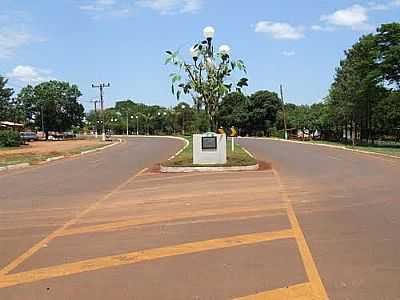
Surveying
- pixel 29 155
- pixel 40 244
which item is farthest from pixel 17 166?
pixel 40 244

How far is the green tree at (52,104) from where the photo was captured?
10669 cm

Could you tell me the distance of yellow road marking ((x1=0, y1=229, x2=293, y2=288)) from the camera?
6539 mm

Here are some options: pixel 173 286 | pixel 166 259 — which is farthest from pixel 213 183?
pixel 173 286

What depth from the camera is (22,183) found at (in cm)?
1905

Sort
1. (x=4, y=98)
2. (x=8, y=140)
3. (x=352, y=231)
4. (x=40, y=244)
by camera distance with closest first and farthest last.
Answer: (x=40, y=244) → (x=352, y=231) → (x=8, y=140) → (x=4, y=98)

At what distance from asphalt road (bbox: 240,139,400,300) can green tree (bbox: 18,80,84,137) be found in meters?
94.0

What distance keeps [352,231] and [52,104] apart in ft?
334

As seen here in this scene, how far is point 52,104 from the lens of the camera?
10631 cm

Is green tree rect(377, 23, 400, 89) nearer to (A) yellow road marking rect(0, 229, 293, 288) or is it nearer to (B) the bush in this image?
(B) the bush

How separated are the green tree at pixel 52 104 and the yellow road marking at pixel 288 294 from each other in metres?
104

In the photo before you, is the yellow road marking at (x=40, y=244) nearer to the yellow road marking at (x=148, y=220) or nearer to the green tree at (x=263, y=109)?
the yellow road marking at (x=148, y=220)

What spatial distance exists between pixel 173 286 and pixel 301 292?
129 centimetres

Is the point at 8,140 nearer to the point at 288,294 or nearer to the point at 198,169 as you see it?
the point at 198,169

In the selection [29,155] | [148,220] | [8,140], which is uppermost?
[148,220]
